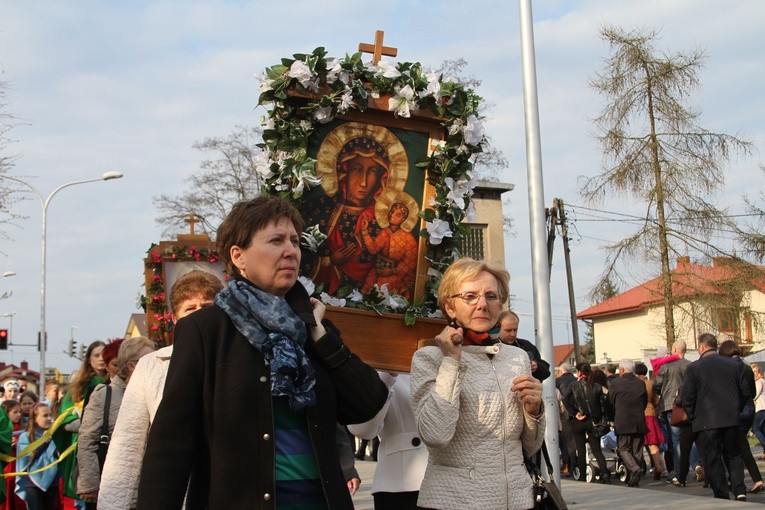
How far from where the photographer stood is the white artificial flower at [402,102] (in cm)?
595

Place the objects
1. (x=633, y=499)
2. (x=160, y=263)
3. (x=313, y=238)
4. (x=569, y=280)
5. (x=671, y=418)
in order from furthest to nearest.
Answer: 1. (x=569, y=280)
2. (x=671, y=418)
3. (x=160, y=263)
4. (x=633, y=499)
5. (x=313, y=238)

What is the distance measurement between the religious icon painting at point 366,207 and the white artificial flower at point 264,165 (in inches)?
9.3

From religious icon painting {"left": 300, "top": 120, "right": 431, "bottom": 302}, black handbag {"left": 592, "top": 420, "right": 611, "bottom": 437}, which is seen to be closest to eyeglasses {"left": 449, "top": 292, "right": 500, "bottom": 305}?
religious icon painting {"left": 300, "top": 120, "right": 431, "bottom": 302}

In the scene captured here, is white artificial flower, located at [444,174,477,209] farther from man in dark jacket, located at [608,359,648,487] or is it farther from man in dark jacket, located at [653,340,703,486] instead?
man in dark jacket, located at [608,359,648,487]

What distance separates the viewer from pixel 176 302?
5160 millimetres

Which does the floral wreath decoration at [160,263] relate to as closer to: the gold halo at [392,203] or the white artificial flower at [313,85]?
the gold halo at [392,203]

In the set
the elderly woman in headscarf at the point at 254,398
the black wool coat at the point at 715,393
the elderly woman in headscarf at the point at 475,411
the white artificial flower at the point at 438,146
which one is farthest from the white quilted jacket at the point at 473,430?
the black wool coat at the point at 715,393

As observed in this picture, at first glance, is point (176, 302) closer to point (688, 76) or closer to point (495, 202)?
point (688, 76)

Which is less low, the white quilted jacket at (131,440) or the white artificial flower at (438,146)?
the white artificial flower at (438,146)

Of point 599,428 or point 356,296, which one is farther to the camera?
point 599,428

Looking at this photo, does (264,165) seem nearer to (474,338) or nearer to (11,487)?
(474,338)

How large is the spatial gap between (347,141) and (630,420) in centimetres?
1176

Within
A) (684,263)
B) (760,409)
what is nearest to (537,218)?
(760,409)

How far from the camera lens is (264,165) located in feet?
19.0
